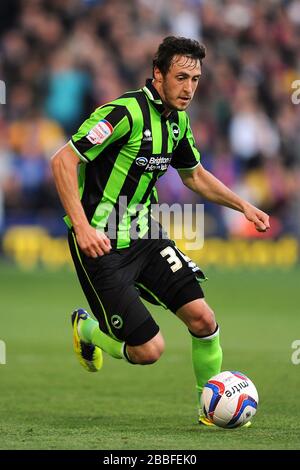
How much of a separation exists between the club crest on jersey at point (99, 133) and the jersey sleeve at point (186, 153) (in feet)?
2.40

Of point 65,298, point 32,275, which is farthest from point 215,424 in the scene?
point 32,275

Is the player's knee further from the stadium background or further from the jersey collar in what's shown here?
the stadium background

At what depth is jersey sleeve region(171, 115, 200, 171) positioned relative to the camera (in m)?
6.95

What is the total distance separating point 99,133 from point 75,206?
0.45 meters

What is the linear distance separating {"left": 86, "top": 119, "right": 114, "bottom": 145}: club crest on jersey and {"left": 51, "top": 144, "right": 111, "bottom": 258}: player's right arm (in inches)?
6.1

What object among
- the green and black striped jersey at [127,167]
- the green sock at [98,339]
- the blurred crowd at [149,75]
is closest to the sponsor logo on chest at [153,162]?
the green and black striped jersey at [127,167]

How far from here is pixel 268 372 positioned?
9.17m

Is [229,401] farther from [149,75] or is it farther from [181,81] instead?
[149,75]

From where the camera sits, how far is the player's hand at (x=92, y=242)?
20.3 ft

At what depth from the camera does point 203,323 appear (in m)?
6.69

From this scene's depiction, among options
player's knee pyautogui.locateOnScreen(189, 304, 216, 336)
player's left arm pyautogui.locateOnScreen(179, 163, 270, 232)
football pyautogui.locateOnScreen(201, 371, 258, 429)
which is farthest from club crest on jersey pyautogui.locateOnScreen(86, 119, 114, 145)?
football pyautogui.locateOnScreen(201, 371, 258, 429)

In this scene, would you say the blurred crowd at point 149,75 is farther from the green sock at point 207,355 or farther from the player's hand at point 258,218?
the green sock at point 207,355
